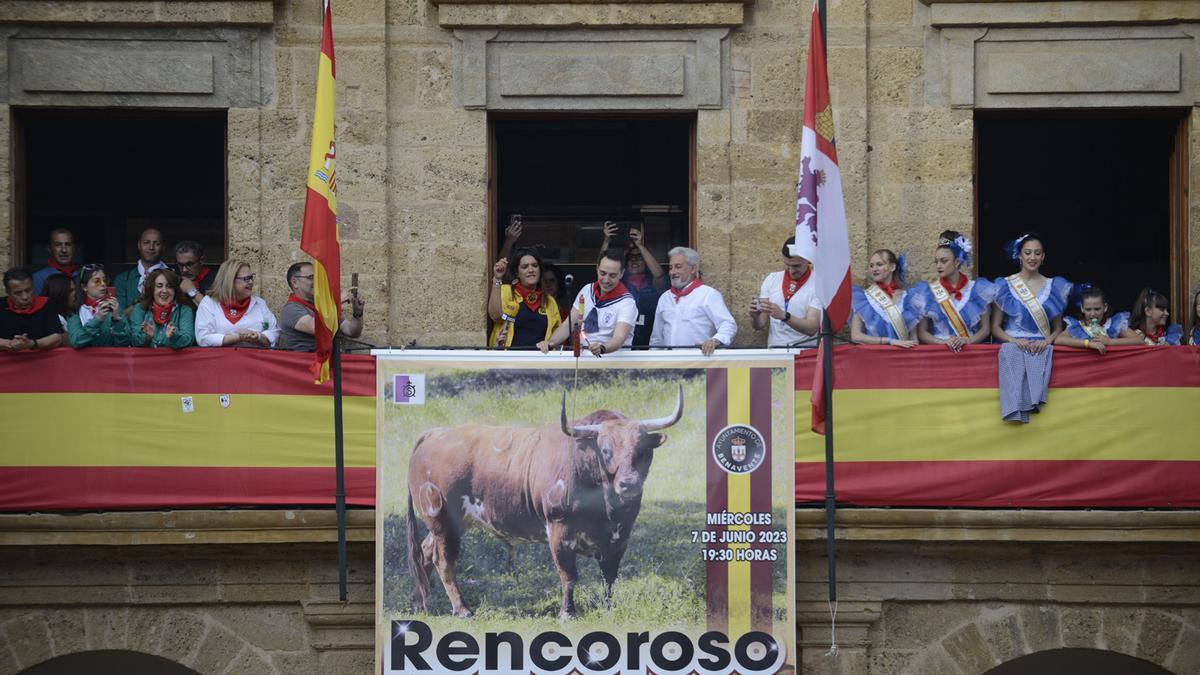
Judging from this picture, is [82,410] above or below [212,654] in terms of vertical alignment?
above

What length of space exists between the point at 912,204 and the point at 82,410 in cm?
573

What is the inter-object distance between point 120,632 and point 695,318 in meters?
4.21

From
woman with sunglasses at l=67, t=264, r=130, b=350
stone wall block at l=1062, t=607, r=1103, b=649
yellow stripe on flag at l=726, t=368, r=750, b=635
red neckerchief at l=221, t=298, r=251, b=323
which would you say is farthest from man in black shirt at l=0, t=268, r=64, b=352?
stone wall block at l=1062, t=607, r=1103, b=649

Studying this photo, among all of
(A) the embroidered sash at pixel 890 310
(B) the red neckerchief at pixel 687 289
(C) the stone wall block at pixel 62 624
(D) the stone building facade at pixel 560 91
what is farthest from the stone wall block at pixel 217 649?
(A) the embroidered sash at pixel 890 310

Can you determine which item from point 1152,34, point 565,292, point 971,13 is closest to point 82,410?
point 565,292

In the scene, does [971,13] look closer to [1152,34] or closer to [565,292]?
[1152,34]

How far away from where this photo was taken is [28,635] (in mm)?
13094

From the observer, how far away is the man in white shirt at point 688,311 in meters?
13.2

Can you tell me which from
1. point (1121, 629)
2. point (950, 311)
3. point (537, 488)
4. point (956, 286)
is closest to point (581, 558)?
point (537, 488)

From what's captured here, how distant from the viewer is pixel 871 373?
12875mm

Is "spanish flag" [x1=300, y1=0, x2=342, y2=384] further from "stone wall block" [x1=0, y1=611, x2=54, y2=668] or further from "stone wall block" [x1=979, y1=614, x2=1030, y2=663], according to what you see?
"stone wall block" [x1=979, y1=614, x2=1030, y2=663]

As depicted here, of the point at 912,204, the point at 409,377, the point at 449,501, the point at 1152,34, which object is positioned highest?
the point at 1152,34

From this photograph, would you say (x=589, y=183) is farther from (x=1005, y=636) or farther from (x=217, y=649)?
(x=1005, y=636)

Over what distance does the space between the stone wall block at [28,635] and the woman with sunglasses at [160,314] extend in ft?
6.15
